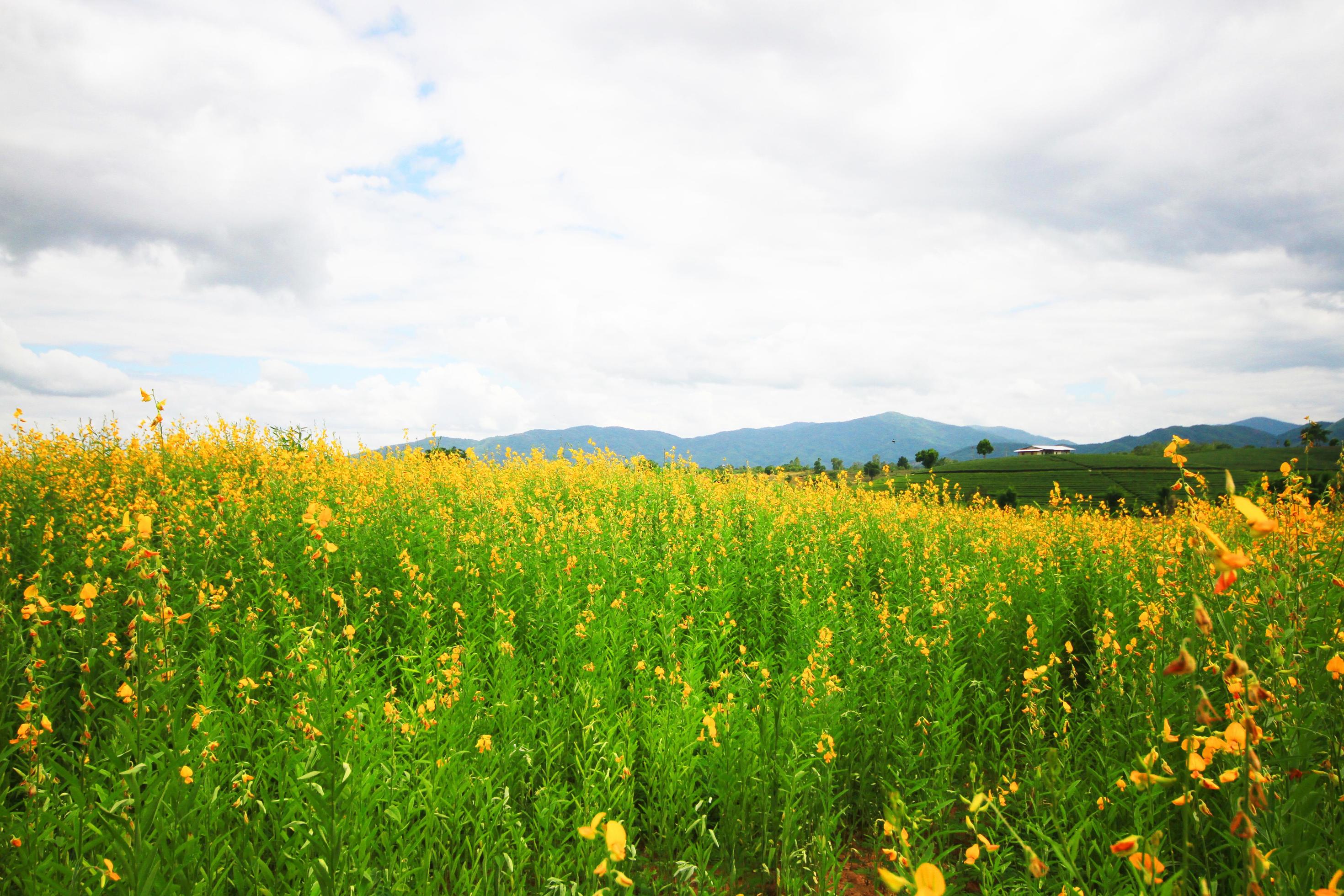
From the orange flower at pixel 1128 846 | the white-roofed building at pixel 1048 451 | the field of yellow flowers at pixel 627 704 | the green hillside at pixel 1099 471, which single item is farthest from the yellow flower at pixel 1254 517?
the white-roofed building at pixel 1048 451

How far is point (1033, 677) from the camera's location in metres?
3.29

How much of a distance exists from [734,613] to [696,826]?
9.24ft

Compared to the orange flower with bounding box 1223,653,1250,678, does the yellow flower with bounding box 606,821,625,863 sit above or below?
below

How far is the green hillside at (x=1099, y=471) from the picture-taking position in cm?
4456

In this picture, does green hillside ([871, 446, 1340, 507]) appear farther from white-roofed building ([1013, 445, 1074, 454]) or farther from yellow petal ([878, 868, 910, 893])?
yellow petal ([878, 868, 910, 893])

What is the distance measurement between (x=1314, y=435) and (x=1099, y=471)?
63.4 metres

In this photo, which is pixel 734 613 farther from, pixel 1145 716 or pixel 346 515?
pixel 346 515

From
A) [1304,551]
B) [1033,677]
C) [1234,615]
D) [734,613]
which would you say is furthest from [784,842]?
[734,613]

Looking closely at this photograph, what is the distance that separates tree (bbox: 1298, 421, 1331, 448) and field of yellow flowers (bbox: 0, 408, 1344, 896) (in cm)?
44

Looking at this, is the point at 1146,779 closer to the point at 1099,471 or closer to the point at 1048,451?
the point at 1099,471

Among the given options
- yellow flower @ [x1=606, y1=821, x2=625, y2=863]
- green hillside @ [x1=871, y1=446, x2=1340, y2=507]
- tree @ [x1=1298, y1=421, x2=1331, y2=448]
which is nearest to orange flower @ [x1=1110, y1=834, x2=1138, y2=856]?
yellow flower @ [x1=606, y1=821, x2=625, y2=863]

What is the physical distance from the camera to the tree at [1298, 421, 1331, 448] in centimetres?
410

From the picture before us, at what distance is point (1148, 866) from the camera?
6.16 ft

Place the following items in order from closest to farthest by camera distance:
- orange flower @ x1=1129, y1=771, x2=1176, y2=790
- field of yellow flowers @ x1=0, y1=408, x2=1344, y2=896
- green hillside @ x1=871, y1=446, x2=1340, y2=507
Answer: orange flower @ x1=1129, y1=771, x2=1176, y2=790
field of yellow flowers @ x1=0, y1=408, x2=1344, y2=896
green hillside @ x1=871, y1=446, x2=1340, y2=507
